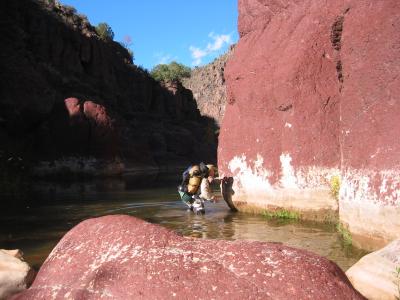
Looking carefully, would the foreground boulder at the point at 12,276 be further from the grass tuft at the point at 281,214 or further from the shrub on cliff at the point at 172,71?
the shrub on cliff at the point at 172,71

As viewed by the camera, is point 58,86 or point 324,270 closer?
point 324,270

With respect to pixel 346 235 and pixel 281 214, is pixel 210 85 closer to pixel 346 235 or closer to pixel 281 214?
pixel 281 214

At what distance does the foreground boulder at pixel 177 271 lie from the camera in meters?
3.76

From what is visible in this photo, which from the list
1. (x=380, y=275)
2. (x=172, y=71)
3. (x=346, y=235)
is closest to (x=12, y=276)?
(x=380, y=275)

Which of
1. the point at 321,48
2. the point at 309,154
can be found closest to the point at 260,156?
the point at 309,154

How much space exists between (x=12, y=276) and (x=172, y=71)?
111286 mm

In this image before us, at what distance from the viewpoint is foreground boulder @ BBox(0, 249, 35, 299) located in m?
4.44

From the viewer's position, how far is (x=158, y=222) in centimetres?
1110

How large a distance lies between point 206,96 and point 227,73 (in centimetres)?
10483

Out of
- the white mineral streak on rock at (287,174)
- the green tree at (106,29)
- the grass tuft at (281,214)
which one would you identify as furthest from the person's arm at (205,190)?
the green tree at (106,29)

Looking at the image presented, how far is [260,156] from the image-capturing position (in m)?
11.1

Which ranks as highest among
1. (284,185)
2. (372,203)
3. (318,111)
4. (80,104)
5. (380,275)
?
(80,104)

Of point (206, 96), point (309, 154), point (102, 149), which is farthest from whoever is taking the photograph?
point (206, 96)

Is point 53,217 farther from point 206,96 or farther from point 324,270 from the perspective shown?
point 206,96
